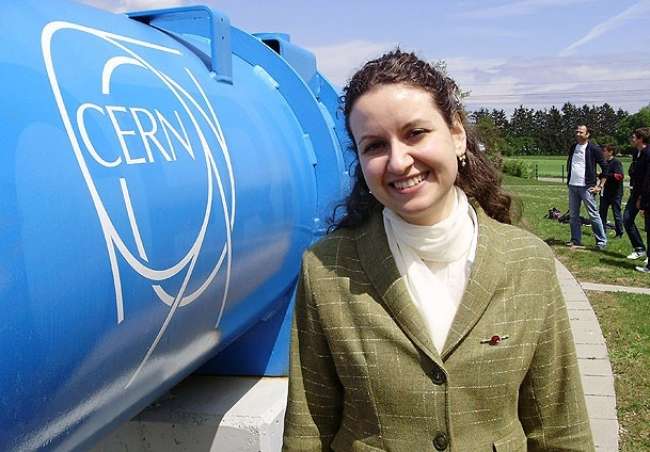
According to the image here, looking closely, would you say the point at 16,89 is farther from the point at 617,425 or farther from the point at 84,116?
the point at 617,425

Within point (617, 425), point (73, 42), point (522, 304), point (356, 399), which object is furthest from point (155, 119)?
point (617, 425)

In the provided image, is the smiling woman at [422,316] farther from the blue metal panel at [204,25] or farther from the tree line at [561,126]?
the tree line at [561,126]

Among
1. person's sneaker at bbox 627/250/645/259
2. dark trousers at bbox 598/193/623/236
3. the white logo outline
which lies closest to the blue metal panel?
the white logo outline

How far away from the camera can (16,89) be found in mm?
1116

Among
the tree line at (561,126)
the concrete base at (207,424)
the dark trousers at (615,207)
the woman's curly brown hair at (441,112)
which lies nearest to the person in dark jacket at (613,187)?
the dark trousers at (615,207)

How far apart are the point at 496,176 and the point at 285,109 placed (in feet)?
3.84

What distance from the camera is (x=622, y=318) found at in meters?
5.82

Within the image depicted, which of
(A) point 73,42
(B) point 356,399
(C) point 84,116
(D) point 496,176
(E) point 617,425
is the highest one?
(A) point 73,42

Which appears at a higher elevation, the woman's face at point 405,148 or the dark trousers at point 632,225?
the woman's face at point 405,148

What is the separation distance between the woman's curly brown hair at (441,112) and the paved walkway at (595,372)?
223cm

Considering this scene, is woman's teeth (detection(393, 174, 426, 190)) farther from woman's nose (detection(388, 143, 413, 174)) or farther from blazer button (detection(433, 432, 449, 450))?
blazer button (detection(433, 432, 449, 450))

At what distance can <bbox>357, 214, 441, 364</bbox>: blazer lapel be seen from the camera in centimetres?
145

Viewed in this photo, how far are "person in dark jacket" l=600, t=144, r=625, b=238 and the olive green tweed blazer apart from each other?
878 cm

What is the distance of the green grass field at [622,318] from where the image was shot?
3.73 metres
